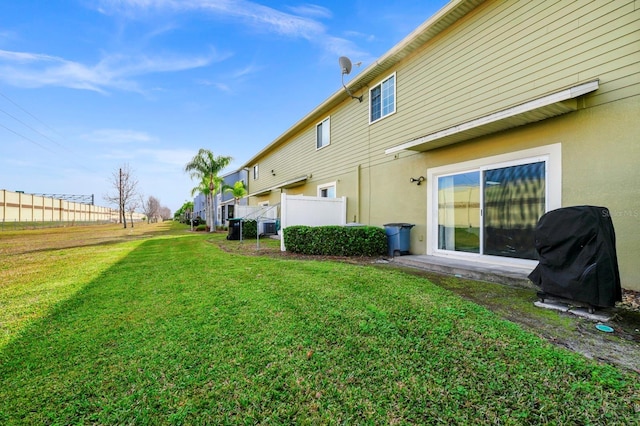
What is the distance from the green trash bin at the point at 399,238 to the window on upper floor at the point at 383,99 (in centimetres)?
344

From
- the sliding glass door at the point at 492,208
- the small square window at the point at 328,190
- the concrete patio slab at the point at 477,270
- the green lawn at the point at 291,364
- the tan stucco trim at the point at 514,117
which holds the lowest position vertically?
the green lawn at the point at 291,364

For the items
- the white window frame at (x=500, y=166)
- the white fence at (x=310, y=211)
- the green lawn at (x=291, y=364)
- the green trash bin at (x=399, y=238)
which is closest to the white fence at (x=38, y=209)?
the white fence at (x=310, y=211)

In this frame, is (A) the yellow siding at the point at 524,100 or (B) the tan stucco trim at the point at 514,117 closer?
(A) the yellow siding at the point at 524,100

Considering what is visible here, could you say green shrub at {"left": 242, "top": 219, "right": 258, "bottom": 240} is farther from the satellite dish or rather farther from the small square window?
the satellite dish

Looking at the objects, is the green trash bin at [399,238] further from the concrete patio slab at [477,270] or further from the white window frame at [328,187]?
the white window frame at [328,187]

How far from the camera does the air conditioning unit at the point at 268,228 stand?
14703 millimetres

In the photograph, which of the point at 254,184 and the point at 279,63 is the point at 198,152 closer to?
the point at 254,184

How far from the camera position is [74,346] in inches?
105

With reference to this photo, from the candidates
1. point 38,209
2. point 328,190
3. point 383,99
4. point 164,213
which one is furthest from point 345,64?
point 164,213

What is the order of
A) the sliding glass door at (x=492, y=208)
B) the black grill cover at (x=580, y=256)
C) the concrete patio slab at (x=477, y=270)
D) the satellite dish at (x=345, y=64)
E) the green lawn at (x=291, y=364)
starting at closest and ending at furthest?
the green lawn at (x=291, y=364) → the black grill cover at (x=580, y=256) → the concrete patio slab at (x=477, y=270) → the sliding glass door at (x=492, y=208) → the satellite dish at (x=345, y=64)

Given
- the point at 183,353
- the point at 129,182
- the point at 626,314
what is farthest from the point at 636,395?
the point at 129,182

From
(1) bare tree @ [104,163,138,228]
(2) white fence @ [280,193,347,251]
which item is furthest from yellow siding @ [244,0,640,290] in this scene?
(1) bare tree @ [104,163,138,228]

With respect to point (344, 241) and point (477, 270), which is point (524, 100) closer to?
point (477, 270)

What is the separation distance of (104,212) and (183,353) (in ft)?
204
